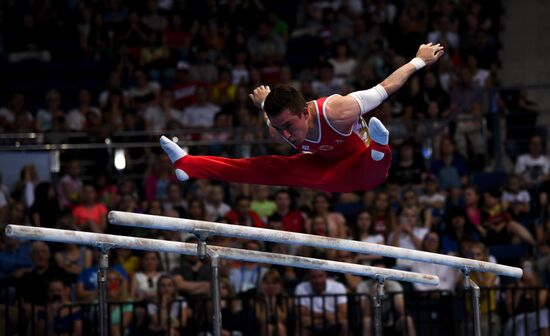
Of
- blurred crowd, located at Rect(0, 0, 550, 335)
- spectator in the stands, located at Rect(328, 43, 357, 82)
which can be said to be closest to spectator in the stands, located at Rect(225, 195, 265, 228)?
blurred crowd, located at Rect(0, 0, 550, 335)

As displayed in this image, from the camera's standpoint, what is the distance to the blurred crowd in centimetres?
1032

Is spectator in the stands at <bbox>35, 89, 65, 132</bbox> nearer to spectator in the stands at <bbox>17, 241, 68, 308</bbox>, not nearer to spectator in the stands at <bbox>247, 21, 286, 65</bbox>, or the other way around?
spectator in the stands at <bbox>247, 21, 286, 65</bbox>

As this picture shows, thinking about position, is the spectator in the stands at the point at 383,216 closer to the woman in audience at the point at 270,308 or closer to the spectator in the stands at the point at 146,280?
the woman in audience at the point at 270,308

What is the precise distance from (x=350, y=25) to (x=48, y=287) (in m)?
6.94

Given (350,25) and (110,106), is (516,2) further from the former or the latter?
(110,106)

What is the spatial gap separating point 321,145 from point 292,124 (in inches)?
14.3

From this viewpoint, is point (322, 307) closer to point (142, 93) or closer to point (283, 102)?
point (283, 102)

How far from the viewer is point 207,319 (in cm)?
949

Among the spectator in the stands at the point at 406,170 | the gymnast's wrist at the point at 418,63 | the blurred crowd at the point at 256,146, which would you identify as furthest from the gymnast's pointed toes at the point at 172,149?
the spectator in the stands at the point at 406,170

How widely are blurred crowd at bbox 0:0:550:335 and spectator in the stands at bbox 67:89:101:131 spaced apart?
31 mm

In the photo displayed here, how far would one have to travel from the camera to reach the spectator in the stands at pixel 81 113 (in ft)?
43.6

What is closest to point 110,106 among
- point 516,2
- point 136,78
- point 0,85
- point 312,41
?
point 136,78

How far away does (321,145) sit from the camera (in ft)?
21.9

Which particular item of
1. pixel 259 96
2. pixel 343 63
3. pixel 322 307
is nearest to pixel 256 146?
pixel 343 63
